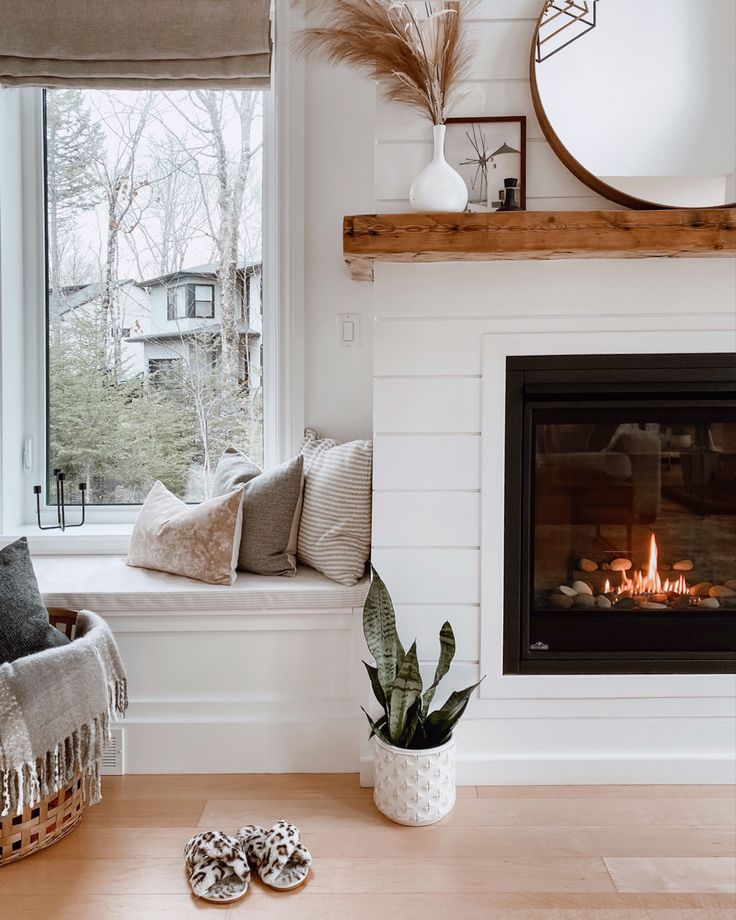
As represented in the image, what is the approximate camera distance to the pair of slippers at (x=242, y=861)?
1641 millimetres

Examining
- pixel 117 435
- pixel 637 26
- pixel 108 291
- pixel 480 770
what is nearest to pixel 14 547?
pixel 117 435

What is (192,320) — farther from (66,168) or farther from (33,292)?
(66,168)

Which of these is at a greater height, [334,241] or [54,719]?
[334,241]

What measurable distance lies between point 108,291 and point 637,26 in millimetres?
1791

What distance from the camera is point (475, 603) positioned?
2.07 metres

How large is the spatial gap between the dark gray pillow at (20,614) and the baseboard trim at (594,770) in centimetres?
88

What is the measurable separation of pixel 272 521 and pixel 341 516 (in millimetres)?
211

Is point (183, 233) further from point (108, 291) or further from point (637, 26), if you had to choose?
point (637, 26)

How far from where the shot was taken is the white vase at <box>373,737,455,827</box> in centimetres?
188

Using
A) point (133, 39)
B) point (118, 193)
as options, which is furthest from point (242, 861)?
point (133, 39)

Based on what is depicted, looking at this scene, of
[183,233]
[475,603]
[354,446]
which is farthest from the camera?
[183,233]

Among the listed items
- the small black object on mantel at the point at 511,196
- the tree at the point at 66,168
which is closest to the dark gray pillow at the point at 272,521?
the small black object on mantel at the point at 511,196

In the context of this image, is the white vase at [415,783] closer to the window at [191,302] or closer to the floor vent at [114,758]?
the floor vent at [114,758]

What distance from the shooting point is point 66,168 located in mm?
2646
